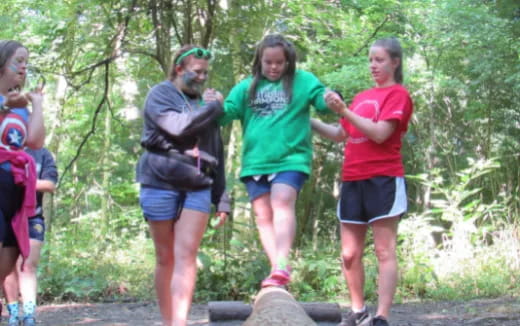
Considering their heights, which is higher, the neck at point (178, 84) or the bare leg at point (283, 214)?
the neck at point (178, 84)

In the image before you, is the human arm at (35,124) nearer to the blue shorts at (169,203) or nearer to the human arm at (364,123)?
the blue shorts at (169,203)

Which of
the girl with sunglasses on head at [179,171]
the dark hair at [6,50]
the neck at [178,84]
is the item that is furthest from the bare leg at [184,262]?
the dark hair at [6,50]

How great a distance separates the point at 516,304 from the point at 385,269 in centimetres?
264

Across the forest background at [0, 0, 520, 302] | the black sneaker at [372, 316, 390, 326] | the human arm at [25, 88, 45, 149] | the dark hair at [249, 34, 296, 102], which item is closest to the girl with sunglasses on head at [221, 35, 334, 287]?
the dark hair at [249, 34, 296, 102]

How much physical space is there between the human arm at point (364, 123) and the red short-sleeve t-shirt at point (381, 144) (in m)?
0.06

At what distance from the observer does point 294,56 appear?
4258 mm

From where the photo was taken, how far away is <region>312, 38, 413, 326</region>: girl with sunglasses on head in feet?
13.3

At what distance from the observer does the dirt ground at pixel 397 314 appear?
552 cm

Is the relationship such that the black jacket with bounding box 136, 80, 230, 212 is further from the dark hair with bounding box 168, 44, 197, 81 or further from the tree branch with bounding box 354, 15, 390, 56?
the tree branch with bounding box 354, 15, 390, 56

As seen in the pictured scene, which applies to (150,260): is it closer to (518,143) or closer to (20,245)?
(20,245)

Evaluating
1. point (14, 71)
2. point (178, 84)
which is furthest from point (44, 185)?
point (14, 71)

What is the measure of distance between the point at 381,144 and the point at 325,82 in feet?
21.8

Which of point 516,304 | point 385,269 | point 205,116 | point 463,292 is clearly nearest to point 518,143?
point 463,292

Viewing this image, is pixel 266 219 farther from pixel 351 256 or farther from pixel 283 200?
pixel 351 256
